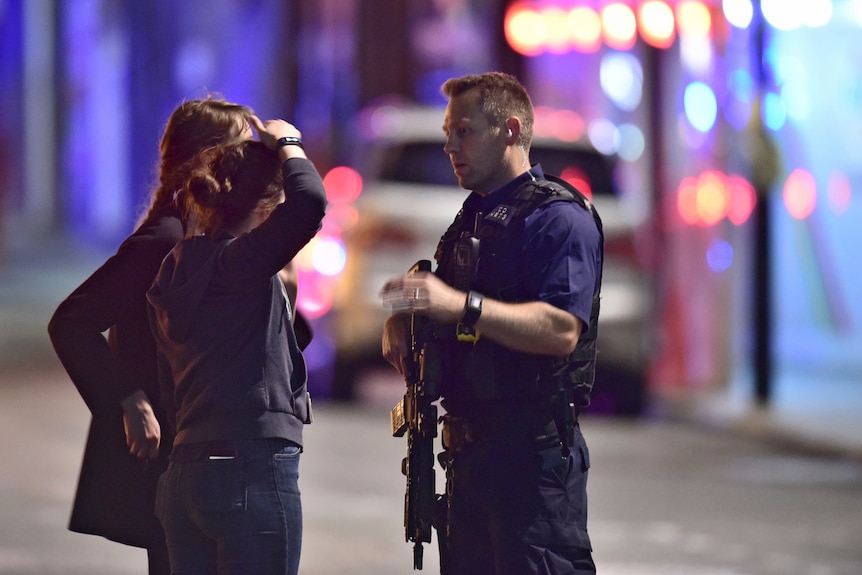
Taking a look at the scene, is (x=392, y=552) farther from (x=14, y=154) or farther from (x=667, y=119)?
(x=14, y=154)

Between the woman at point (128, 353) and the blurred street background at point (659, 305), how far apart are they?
1.20ft

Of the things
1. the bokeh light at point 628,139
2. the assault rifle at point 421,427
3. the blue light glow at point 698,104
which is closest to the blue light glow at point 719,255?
the blue light glow at point 698,104

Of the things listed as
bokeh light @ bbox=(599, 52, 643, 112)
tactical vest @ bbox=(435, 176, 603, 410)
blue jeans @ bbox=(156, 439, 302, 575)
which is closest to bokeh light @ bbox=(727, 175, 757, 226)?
bokeh light @ bbox=(599, 52, 643, 112)

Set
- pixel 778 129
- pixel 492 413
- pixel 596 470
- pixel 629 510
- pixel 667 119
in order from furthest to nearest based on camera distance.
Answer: pixel 667 119 < pixel 778 129 < pixel 596 470 < pixel 629 510 < pixel 492 413

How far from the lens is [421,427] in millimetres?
3926

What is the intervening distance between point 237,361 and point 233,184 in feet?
1.32

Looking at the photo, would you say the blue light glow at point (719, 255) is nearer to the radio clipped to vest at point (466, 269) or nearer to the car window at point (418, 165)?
the car window at point (418, 165)

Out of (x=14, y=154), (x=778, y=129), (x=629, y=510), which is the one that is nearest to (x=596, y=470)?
(x=629, y=510)

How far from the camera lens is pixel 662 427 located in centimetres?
1185

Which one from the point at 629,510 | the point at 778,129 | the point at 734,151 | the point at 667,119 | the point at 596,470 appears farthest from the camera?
the point at 667,119

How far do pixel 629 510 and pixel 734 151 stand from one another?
7.70 m

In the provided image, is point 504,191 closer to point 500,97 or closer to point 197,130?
point 500,97

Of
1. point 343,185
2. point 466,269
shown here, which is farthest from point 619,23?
point 466,269

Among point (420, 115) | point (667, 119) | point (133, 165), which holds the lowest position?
point (420, 115)
